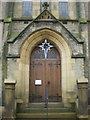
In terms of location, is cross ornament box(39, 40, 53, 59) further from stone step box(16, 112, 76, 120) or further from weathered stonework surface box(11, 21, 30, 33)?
stone step box(16, 112, 76, 120)

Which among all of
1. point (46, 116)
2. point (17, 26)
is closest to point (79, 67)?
point (46, 116)

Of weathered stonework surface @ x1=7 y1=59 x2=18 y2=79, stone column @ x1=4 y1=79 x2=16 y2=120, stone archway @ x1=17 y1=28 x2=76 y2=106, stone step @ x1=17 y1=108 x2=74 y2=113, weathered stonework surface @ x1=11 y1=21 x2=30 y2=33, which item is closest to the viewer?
stone column @ x1=4 y1=79 x2=16 y2=120

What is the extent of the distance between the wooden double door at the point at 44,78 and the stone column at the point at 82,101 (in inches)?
80.2

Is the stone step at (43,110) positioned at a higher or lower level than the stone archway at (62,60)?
lower

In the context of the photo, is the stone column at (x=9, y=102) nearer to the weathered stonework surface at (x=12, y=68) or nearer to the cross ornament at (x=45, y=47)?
the weathered stonework surface at (x=12, y=68)

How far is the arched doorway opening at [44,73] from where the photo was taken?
1044 centimetres

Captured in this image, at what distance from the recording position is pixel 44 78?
10.5 m

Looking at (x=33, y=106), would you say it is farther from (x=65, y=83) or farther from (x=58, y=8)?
(x=58, y=8)

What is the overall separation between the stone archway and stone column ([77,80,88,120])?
1.03 meters

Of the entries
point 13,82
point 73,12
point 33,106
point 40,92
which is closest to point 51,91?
point 40,92

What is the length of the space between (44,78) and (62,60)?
1485 millimetres

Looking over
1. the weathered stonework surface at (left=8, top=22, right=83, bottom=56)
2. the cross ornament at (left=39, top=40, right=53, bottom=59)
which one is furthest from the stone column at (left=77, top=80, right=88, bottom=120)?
the cross ornament at (left=39, top=40, right=53, bottom=59)

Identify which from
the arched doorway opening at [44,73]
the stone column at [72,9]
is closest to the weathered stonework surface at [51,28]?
the arched doorway opening at [44,73]

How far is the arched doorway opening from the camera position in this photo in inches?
411
